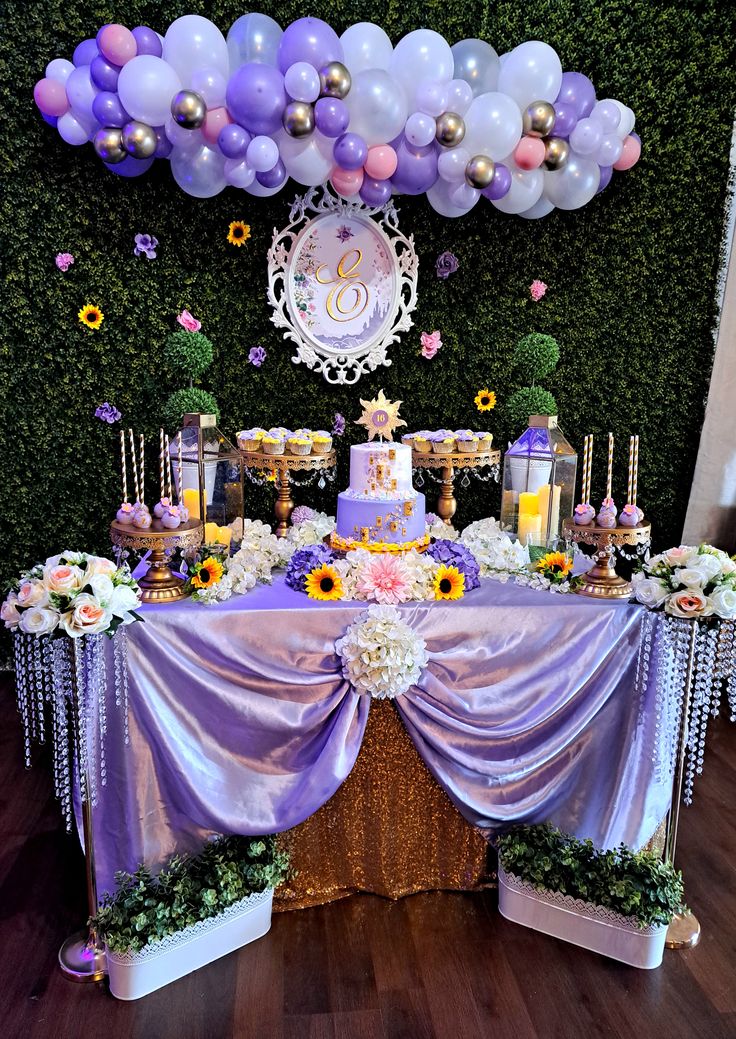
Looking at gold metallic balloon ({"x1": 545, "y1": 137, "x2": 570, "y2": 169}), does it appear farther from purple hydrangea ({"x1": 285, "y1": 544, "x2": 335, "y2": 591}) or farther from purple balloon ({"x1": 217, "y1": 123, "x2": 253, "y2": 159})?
purple hydrangea ({"x1": 285, "y1": 544, "x2": 335, "y2": 591})

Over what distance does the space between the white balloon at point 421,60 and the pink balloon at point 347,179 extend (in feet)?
1.18

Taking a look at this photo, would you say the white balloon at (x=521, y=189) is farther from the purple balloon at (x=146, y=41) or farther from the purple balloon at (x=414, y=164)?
the purple balloon at (x=146, y=41)

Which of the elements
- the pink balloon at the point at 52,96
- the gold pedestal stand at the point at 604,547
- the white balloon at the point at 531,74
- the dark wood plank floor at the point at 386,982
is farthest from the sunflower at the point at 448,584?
the pink balloon at the point at 52,96

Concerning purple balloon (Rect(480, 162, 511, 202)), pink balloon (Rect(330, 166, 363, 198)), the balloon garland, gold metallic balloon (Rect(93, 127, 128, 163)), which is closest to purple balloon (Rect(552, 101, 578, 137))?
the balloon garland

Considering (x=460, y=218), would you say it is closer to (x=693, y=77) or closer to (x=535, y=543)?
(x=693, y=77)

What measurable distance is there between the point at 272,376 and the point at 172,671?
1.86 m

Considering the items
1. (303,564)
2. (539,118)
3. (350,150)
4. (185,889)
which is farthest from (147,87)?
Answer: (185,889)

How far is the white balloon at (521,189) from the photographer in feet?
10.5

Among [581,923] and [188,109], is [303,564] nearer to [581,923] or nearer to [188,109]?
[581,923]

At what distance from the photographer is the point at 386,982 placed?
215 centimetres

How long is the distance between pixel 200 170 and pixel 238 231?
20.0 inches

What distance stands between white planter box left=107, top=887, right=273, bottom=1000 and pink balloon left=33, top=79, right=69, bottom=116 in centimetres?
297

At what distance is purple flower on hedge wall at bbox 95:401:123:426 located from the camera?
370 cm

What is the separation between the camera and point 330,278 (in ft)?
11.8
